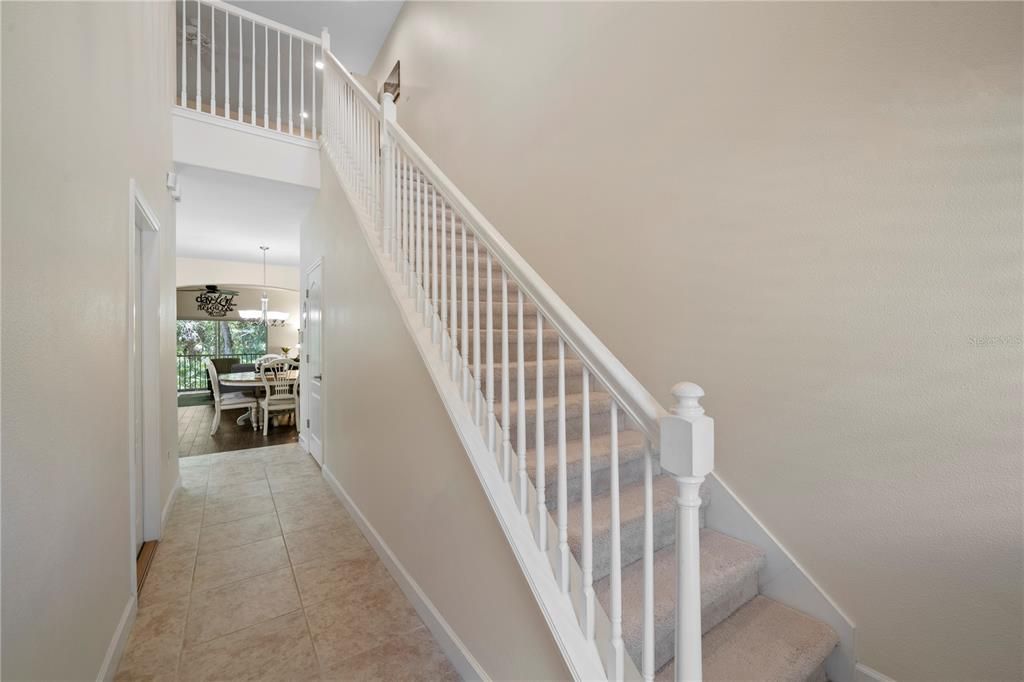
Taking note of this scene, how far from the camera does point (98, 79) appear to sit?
1641 mm

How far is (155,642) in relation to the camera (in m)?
1.82

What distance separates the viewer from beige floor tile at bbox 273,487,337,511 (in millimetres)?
3312

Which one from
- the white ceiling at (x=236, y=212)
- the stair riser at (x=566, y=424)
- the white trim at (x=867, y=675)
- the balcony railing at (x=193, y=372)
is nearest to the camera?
the white trim at (x=867, y=675)

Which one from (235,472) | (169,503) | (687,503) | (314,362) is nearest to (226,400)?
(235,472)

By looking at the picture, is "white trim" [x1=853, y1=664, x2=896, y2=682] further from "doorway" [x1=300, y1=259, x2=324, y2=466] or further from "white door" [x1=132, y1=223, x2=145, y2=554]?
"doorway" [x1=300, y1=259, x2=324, y2=466]

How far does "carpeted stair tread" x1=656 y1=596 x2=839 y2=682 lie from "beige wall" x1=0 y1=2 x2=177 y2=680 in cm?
182

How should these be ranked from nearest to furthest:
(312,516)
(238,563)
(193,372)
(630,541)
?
1. (630,541)
2. (238,563)
3. (312,516)
4. (193,372)

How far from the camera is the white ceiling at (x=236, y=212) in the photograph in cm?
387

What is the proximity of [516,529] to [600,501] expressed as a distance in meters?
0.49

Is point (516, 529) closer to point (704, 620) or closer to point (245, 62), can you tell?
point (704, 620)

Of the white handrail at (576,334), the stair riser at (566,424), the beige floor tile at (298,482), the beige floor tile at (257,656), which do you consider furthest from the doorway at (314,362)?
the white handrail at (576,334)

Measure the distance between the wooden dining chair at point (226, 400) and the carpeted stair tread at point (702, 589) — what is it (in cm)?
600

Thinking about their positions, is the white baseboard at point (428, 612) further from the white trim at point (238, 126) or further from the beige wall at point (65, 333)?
the white trim at point (238, 126)

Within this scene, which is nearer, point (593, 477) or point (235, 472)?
point (593, 477)
